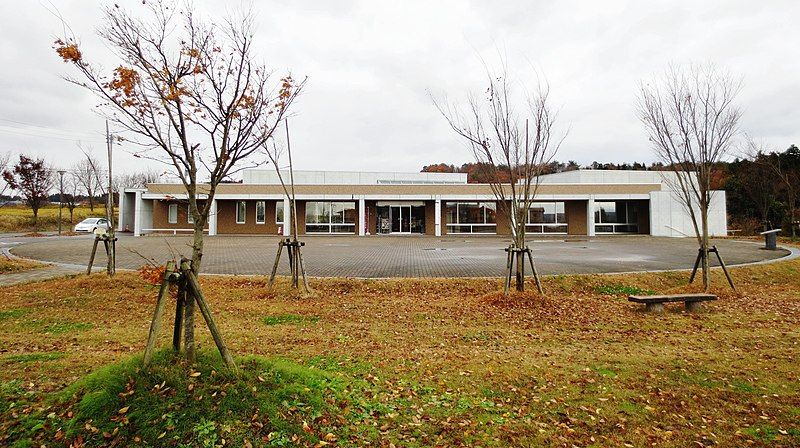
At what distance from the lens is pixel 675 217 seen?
98.4 ft

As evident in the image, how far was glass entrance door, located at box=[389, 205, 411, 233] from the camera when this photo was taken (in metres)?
33.8

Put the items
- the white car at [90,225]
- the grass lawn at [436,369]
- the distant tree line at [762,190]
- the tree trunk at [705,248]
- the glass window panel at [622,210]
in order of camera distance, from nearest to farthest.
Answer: the grass lawn at [436,369], the tree trunk at [705,248], the distant tree line at [762,190], the glass window panel at [622,210], the white car at [90,225]

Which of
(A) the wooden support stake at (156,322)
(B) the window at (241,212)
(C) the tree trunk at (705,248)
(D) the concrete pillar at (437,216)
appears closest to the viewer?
(A) the wooden support stake at (156,322)

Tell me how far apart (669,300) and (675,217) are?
1066 inches

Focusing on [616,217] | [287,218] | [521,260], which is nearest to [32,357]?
[521,260]

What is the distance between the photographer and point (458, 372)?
4.49m

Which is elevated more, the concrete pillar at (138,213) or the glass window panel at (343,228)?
the concrete pillar at (138,213)

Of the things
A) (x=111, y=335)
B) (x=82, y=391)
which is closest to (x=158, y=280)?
(x=82, y=391)

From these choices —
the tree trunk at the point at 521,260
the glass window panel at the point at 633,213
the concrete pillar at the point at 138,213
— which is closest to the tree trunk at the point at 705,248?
Answer: the tree trunk at the point at 521,260

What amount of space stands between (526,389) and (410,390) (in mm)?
1127

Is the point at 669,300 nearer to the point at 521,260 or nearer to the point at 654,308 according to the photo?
the point at 654,308

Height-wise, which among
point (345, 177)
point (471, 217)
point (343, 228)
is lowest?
point (343, 228)

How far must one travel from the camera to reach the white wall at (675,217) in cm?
2938

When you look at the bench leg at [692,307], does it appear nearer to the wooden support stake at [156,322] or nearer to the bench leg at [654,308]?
the bench leg at [654,308]
